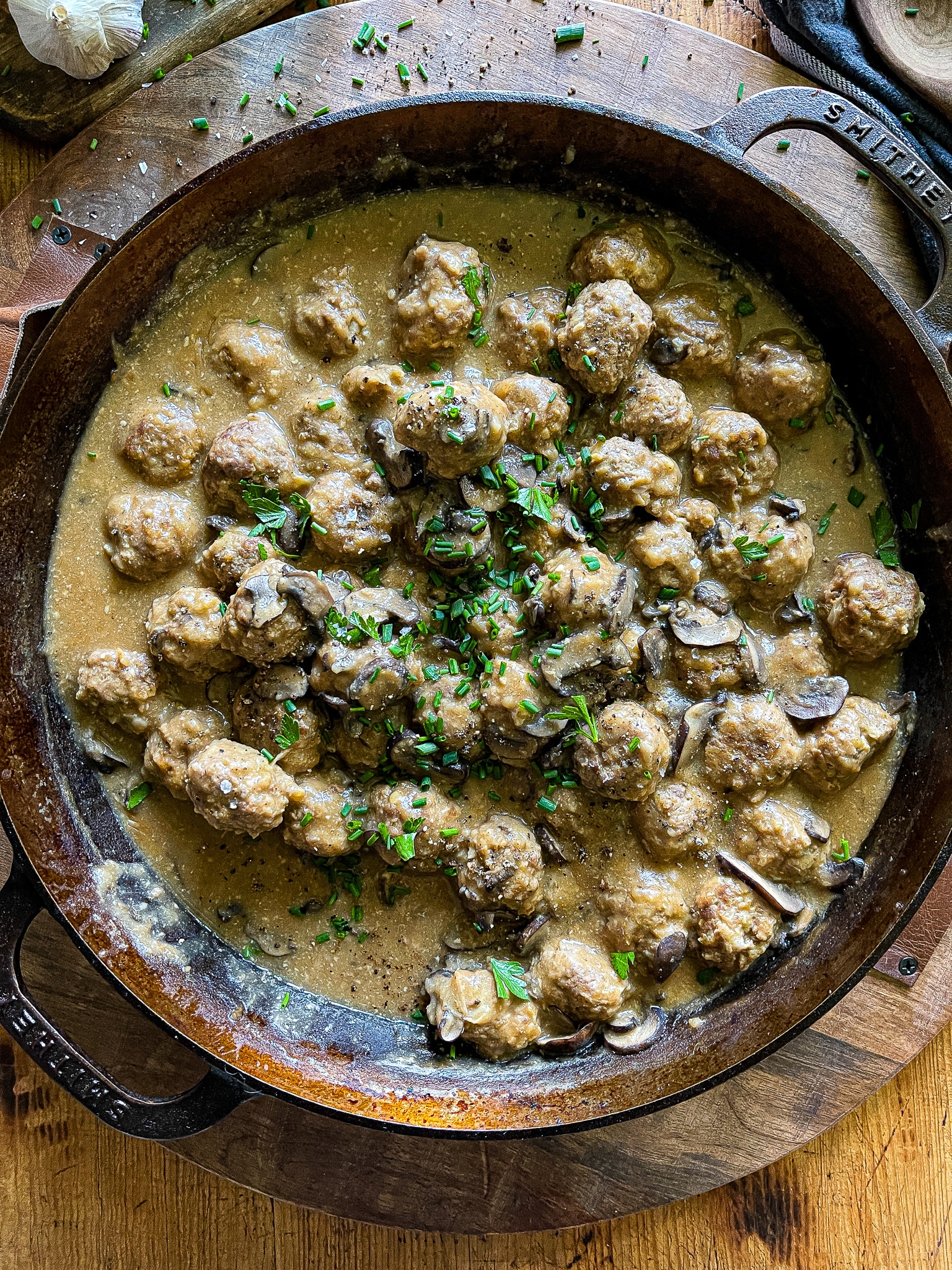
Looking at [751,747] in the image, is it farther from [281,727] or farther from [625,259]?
[625,259]

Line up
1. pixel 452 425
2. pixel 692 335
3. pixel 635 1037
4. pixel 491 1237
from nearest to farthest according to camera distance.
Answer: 1. pixel 452 425
2. pixel 635 1037
3. pixel 692 335
4. pixel 491 1237

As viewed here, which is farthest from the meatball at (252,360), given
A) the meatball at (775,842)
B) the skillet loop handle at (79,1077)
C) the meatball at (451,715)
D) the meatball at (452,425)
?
the meatball at (775,842)

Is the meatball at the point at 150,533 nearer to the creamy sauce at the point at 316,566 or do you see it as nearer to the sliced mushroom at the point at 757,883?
the creamy sauce at the point at 316,566

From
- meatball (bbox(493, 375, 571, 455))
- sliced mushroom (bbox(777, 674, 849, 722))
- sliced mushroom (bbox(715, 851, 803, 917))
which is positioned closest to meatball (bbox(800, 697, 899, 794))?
sliced mushroom (bbox(777, 674, 849, 722))

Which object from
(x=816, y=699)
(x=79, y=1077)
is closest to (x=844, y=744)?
(x=816, y=699)

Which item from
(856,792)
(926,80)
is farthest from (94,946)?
(926,80)

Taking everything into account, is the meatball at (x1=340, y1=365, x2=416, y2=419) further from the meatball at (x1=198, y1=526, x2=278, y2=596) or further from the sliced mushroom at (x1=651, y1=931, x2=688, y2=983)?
the sliced mushroom at (x1=651, y1=931, x2=688, y2=983)

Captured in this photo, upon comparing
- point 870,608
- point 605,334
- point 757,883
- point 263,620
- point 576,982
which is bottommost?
point 576,982
